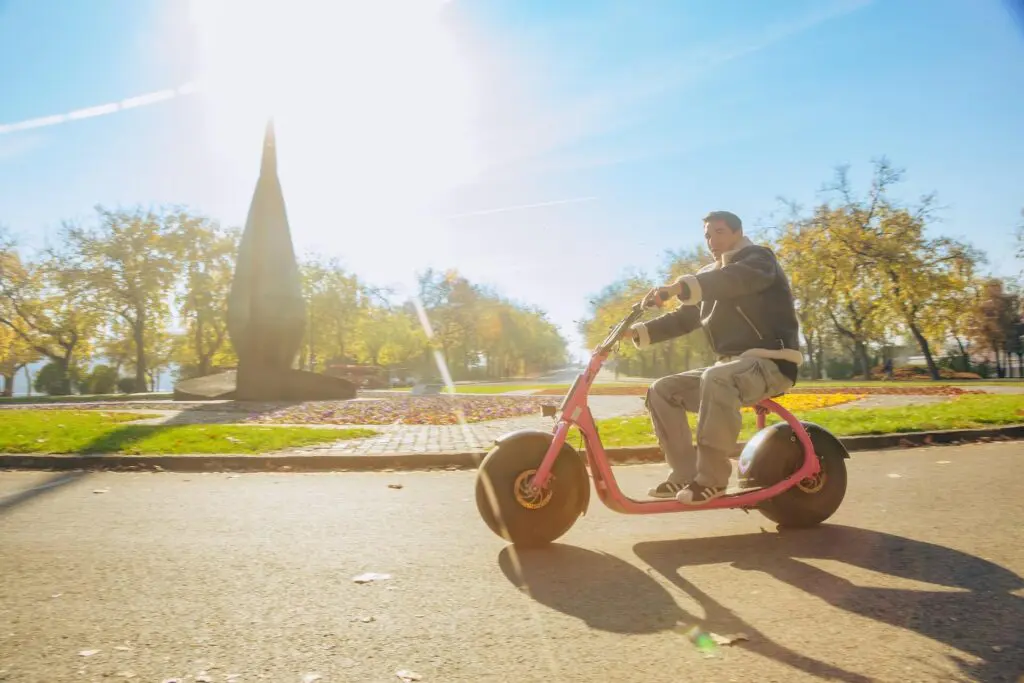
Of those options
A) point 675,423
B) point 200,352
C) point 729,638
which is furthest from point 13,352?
point 729,638

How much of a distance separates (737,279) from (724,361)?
20.8 inches

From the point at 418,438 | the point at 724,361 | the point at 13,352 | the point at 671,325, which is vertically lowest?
the point at 418,438

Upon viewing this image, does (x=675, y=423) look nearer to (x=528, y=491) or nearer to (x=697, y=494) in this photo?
(x=697, y=494)

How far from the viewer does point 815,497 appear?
167 inches

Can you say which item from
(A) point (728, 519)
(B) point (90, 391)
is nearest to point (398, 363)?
(B) point (90, 391)

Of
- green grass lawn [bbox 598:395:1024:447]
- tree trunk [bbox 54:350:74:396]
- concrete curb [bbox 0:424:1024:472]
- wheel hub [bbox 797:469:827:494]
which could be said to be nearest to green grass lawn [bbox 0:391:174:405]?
tree trunk [bbox 54:350:74:396]

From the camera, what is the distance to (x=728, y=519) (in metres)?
4.83

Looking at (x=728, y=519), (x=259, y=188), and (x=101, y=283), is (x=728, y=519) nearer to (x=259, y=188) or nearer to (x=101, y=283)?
(x=259, y=188)

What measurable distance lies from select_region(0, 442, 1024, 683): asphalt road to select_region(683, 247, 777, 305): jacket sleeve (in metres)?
1.45

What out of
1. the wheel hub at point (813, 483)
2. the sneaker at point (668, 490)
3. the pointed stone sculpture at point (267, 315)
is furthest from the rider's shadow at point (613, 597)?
the pointed stone sculpture at point (267, 315)

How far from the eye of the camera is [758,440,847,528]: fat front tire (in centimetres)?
424

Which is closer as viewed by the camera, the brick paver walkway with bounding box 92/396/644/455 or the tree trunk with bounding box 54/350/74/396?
the brick paver walkway with bounding box 92/396/644/455

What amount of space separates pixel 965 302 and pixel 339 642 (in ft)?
154

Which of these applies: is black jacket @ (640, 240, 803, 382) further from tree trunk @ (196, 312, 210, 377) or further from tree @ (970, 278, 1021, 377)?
tree @ (970, 278, 1021, 377)
